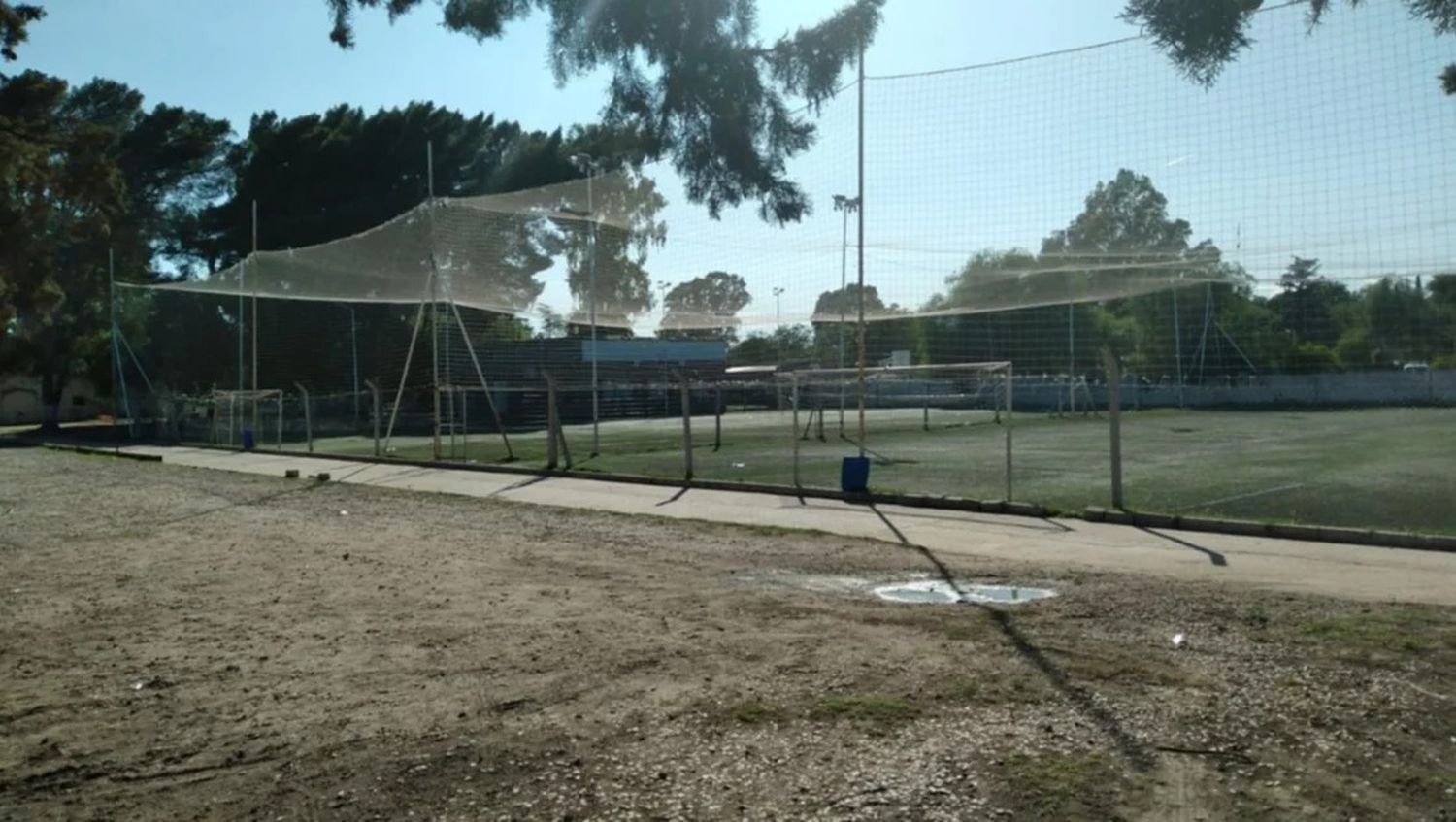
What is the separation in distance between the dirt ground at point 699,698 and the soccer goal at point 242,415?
2395cm

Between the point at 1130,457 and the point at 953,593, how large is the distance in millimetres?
A: 13186

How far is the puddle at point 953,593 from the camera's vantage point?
25.8 feet

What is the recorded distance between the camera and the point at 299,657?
6258mm

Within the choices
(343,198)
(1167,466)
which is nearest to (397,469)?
(1167,466)

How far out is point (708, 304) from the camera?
864 inches

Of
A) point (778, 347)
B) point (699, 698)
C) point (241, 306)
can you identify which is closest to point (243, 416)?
point (241, 306)

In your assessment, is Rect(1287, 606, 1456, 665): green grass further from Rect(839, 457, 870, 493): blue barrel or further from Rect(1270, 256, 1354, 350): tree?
Rect(839, 457, 870, 493): blue barrel

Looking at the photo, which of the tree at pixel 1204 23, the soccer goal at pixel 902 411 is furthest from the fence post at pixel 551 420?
the tree at pixel 1204 23

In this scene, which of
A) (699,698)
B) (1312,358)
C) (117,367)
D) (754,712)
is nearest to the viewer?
(754,712)

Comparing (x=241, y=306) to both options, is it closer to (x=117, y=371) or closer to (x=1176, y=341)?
(x=117, y=371)

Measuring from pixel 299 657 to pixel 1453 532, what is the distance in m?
9.36

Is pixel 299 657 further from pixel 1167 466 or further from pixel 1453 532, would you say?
pixel 1167 466

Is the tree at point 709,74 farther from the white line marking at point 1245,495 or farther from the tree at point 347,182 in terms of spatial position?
the tree at point 347,182

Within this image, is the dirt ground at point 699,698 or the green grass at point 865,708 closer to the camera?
the dirt ground at point 699,698
